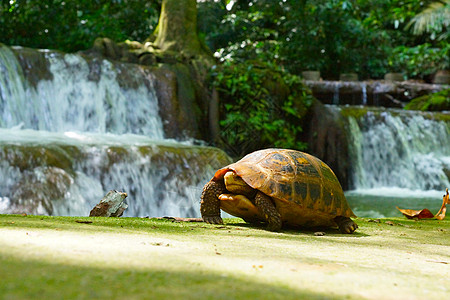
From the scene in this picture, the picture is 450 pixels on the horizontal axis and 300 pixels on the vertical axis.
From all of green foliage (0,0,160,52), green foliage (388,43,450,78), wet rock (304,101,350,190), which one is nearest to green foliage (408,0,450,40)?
green foliage (388,43,450,78)

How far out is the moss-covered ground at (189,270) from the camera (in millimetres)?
1282

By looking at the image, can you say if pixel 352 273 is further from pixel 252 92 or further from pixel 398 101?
pixel 398 101

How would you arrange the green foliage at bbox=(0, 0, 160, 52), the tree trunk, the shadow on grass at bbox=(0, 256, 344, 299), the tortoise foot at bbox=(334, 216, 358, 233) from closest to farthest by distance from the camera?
the shadow on grass at bbox=(0, 256, 344, 299) → the tortoise foot at bbox=(334, 216, 358, 233) → the tree trunk → the green foliage at bbox=(0, 0, 160, 52)

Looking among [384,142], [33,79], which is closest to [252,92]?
[384,142]

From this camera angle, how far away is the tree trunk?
12992mm

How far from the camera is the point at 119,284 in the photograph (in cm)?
132

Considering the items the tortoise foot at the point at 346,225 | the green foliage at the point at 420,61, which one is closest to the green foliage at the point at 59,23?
the green foliage at the point at 420,61

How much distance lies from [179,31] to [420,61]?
10135mm

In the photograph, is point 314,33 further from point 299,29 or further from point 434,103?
point 434,103

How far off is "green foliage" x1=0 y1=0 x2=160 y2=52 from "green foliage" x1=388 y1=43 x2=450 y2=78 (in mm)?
10101

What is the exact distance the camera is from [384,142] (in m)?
12.9

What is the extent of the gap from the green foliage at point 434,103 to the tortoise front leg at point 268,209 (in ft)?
41.6

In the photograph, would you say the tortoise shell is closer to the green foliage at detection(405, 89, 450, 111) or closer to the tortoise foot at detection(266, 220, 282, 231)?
the tortoise foot at detection(266, 220, 282, 231)

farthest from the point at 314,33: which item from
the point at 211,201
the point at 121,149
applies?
the point at 211,201
